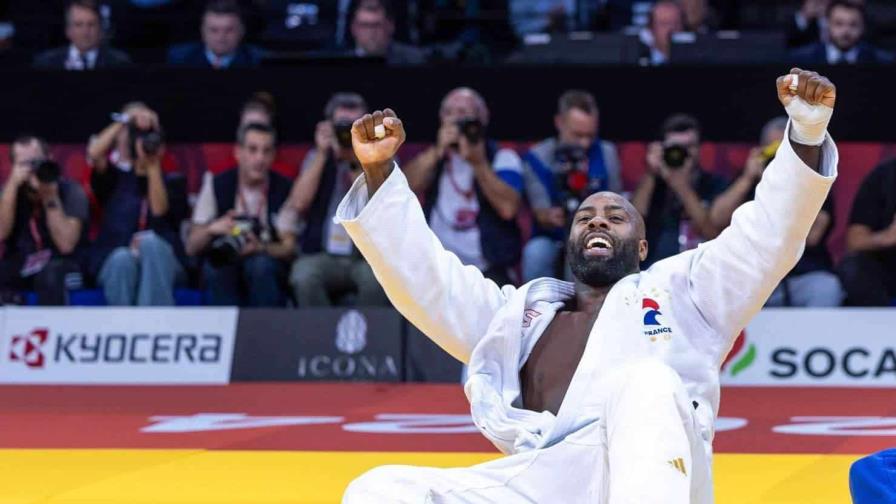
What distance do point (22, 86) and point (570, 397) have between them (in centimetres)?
642

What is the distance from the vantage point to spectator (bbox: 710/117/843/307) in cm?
830

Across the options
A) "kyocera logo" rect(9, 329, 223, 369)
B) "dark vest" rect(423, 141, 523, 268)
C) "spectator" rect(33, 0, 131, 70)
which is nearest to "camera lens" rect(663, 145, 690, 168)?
"dark vest" rect(423, 141, 523, 268)

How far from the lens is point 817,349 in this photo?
8.06 metres

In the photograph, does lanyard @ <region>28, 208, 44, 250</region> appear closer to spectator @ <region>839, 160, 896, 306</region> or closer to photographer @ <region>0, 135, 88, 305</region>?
photographer @ <region>0, 135, 88, 305</region>

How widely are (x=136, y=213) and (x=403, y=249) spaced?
544cm

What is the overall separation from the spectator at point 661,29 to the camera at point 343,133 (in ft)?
6.49

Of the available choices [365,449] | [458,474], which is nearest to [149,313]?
[365,449]

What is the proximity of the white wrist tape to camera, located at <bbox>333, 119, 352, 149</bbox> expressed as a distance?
5025 mm

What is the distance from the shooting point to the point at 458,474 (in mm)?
3693

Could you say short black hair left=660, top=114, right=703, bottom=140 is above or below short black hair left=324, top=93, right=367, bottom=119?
below

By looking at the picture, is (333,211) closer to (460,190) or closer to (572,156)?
(460,190)

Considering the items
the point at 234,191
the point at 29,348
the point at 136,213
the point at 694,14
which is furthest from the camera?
the point at 694,14

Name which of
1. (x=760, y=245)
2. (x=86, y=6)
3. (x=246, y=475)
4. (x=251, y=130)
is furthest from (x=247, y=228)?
(x=760, y=245)

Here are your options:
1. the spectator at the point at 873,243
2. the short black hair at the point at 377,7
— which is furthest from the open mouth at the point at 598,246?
the short black hair at the point at 377,7
